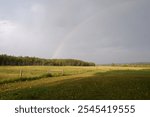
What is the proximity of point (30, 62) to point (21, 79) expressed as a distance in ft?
466

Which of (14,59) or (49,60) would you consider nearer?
(14,59)

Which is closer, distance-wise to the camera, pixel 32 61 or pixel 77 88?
pixel 77 88

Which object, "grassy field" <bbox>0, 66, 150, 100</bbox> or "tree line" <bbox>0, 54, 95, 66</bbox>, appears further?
"tree line" <bbox>0, 54, 95, 66</bbox>

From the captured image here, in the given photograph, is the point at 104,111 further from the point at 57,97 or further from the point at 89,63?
the point at 89,63

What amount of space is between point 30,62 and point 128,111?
552 ft

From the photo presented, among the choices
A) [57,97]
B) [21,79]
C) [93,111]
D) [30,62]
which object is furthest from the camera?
[30,62]

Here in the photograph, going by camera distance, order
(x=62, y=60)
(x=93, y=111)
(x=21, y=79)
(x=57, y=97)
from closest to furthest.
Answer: (x=93, y=111)
(x=57, y=97)
(x=21, y=79)
(x=62, y=60)

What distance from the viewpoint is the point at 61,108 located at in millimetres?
11555

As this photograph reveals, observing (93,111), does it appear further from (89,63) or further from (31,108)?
(89,63)

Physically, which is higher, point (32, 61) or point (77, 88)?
point (32, 61)

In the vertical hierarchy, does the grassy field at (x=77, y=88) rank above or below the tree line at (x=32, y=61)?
below

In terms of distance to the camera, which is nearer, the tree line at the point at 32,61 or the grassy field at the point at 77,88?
the grassy field at the point at 77,88

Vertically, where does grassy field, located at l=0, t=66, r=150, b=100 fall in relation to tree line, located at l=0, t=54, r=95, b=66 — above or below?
below

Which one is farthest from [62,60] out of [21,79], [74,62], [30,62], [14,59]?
[21,79]
